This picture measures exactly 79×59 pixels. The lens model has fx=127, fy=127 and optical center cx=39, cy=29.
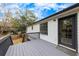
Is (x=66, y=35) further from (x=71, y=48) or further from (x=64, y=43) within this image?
(x=71, y=48)

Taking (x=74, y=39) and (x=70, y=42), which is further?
(x=70, y=42)

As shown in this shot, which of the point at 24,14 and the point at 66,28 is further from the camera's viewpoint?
the point at 24,14

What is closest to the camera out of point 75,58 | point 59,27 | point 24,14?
point 75,58

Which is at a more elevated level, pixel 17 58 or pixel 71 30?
pixel 71 30

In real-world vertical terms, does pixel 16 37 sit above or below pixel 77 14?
below

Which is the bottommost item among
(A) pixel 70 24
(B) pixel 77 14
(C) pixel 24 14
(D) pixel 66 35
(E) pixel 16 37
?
(E) pixel 16 37

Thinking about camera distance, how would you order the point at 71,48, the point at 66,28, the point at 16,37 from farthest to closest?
the point at 16,37 → the point at 66,28 → the point at 71,48

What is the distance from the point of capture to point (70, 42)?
6.33 meters

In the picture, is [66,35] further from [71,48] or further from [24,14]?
[24,14]

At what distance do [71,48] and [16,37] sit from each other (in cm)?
1307

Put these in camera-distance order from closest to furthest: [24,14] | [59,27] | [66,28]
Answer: [66,28] < [59,27] < [24,14]

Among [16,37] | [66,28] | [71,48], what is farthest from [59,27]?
[16,37]

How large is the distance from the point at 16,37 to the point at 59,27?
1137cm

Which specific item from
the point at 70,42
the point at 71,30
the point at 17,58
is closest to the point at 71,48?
the point at 70,42
